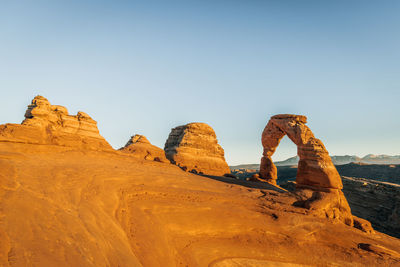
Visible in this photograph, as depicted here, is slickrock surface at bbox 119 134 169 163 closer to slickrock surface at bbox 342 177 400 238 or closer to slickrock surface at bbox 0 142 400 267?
slickrock surface at bbox 0 142 400 267

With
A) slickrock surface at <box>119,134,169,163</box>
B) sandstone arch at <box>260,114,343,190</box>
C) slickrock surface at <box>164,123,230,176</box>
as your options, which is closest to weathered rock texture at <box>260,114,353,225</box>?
sandstone arch at <box>260,114,343,190</box>

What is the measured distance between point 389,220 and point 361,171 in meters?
42.0

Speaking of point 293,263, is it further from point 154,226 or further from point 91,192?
point 91,192

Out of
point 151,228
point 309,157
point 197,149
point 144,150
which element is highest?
point 197,149

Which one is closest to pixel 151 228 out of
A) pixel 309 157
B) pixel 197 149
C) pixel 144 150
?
pixel 309 157

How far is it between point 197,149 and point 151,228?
2290 cm

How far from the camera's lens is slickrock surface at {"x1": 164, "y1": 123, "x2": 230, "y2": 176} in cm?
2677

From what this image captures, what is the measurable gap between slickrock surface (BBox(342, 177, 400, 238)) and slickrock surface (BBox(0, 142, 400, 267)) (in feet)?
51.6

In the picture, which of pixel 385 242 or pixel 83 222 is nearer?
pixel 83 222

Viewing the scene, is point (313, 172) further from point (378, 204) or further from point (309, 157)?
point (378, 204)

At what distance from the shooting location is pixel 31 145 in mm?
11078

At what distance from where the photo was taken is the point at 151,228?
5309 millimetres

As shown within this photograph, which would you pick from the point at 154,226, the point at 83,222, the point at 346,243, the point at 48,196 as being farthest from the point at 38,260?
the point at 346,243

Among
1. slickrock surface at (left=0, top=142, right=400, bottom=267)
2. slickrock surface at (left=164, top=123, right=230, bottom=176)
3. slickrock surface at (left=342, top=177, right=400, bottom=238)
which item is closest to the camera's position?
slickrock surface at (left=0, top=142, right=400, bottom=267)
